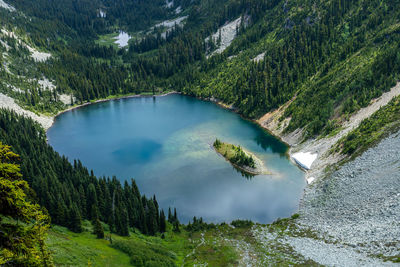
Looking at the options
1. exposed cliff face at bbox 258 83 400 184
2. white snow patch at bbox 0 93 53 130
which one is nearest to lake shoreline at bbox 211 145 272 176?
exposed cliff face at bbox 258 83 400 184

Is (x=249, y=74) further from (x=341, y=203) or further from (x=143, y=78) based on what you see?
(x=341, y=203)

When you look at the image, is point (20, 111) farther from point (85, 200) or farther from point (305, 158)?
point (305, 158)

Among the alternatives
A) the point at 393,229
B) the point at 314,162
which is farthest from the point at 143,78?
the point at 393,229

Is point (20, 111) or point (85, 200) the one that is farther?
point (20, 111)

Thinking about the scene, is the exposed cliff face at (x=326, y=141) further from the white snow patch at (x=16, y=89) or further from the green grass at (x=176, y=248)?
the white snow patch at (x=16, y=89)

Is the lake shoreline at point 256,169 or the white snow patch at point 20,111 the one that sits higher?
the white snow patch at point 20,111

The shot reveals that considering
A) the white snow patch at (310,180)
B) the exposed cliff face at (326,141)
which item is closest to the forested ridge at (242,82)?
the exposed cliff face at (326,141)

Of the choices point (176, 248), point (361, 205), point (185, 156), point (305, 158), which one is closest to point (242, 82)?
point (185, 156)
